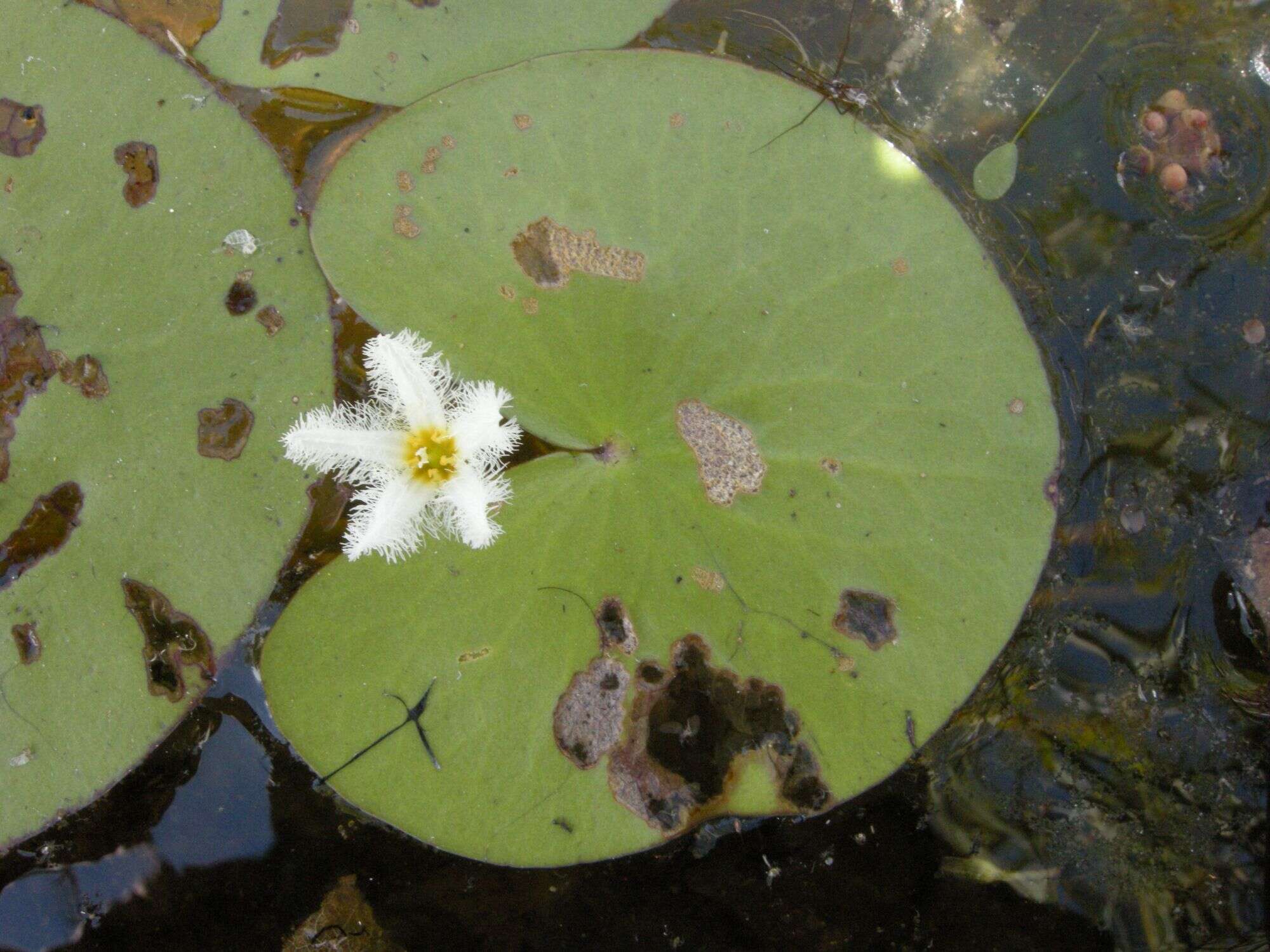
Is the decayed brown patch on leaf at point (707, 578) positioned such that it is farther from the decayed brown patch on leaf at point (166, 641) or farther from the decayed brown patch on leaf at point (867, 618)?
the decayed brown patch on leaf at point (166, 641)

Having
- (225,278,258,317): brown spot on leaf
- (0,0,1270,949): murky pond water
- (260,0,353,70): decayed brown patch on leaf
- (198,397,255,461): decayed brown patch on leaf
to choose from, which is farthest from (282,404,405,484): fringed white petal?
(260,0,353,70): decayed brown patch on leaf

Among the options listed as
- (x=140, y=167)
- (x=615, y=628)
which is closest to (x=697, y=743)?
(x=615, y=628)

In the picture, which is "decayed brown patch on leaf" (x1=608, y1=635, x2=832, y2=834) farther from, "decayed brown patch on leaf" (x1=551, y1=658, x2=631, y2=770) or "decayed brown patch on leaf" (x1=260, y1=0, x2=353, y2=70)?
"decayed brown patch on leaf" (x1=260, y1=0, x2=353, y2=70)

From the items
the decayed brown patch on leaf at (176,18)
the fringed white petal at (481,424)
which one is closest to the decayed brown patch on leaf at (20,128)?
the decayed brown patch on leaf at (176,18)

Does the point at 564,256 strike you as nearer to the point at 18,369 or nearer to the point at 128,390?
the point at 128,390

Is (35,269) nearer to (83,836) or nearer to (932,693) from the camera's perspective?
(83,836)
